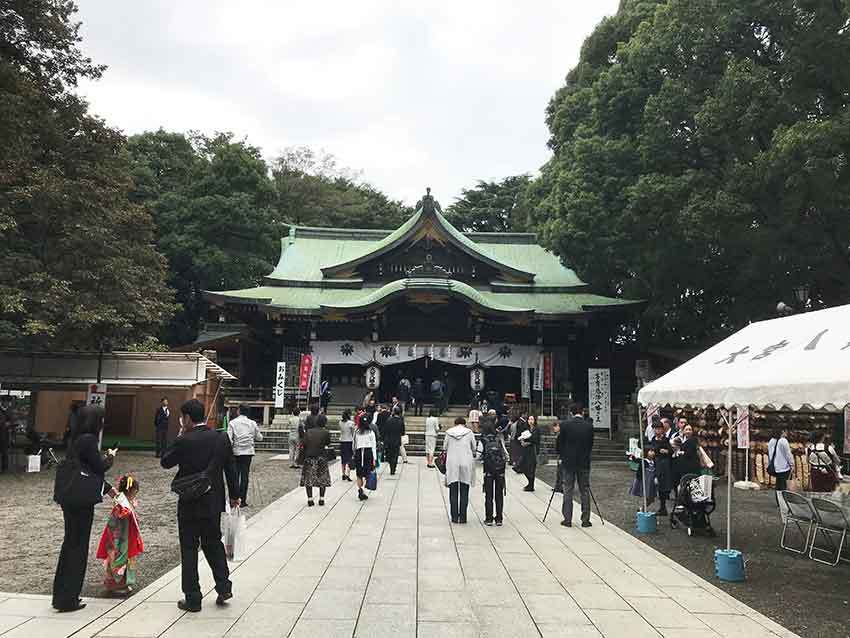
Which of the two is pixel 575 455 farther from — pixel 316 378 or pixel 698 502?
pixel 316 378

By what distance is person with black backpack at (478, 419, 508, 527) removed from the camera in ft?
28.1

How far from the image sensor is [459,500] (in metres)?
8.82

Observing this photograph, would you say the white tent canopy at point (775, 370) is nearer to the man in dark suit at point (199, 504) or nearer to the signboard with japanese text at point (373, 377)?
the man in dark suit at point (199, 504)

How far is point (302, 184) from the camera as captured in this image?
155 feet

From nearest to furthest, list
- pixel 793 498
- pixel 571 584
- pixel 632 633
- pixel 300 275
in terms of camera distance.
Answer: pixel 632 633
pixel 571 584
pixel 793 498
pixel 300 275

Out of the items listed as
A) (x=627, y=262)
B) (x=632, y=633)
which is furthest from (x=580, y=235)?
(x=632, y=633)

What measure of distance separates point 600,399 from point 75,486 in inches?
721

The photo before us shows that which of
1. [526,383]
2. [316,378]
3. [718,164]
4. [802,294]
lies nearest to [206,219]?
[316,378]

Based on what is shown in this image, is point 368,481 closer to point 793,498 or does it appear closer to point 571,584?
point 571,584

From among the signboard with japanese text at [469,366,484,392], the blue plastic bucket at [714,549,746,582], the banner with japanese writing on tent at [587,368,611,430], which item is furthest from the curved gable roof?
the blue plastic bucket at [714,549,746,582]

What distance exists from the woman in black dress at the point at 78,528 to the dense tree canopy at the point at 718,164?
48.8 feet

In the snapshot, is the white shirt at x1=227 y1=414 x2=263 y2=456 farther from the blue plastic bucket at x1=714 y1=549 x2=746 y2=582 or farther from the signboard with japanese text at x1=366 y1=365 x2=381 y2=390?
the signboard with japanese text at x1=366 y1=365 x2=381 y2=390

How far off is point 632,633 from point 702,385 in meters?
3.43

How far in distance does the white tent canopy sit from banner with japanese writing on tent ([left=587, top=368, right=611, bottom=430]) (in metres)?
12.4
